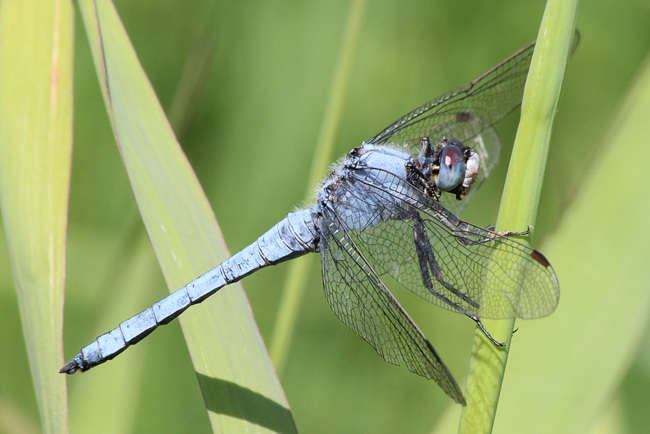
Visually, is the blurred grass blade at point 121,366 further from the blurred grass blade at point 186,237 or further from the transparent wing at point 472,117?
the transparent wing at point 472,117

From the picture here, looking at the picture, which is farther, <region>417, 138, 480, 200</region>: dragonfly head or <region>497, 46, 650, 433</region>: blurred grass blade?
<region>417, 138, 480, 200</region>: dragonfly head

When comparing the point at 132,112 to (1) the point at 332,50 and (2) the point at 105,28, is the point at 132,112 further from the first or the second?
(1) the point at 332,50

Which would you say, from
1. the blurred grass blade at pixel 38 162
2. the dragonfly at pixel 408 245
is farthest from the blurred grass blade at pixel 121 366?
the blurred grass blade at pixel 38 162

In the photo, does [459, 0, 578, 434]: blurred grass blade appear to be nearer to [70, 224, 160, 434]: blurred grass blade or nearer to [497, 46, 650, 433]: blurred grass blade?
→ [497, 46, 650, 433]: blurred grass blade

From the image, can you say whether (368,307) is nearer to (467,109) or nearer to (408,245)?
(408,245)

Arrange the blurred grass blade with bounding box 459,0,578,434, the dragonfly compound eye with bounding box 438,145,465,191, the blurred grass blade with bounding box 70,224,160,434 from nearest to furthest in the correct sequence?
the blurred grass blade with bounding box 459,0,578,434 < the blurred grass blade with bounding box 70,224,160,434 < the dragonfly compound eye with bounding box 438,145,465,191

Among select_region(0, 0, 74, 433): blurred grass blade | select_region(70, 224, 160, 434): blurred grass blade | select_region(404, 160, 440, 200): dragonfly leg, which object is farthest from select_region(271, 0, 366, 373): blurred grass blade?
select_region(0, 0, 74, 433): blurred grass blade

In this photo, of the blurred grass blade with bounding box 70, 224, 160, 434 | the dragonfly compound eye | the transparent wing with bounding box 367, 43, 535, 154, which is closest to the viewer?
the blurred grass blade with bounding box 70, 224, 160, 434
